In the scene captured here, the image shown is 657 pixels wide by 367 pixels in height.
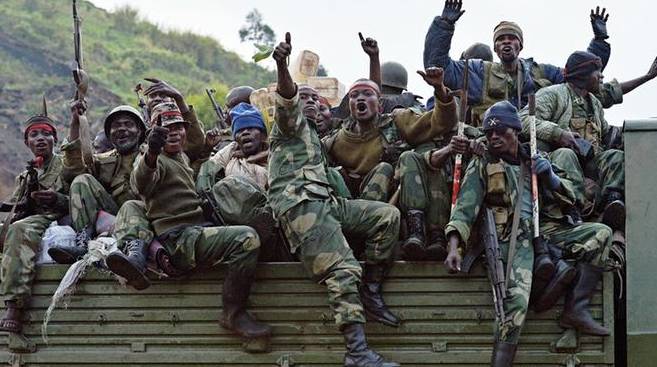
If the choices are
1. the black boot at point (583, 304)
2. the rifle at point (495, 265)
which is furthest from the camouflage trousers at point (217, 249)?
the black boot at point (583, 304)

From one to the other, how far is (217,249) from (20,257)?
1.09 m

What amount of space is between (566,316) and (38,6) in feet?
115

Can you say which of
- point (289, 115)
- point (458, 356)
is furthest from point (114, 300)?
point (458, 356)

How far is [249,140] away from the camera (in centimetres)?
746

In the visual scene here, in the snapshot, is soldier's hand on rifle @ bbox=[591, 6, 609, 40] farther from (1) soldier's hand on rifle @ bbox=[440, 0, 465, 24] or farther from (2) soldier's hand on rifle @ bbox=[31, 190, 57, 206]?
(2) soldier's hand on rifle @ bbox=[31, 190, 57, 206]

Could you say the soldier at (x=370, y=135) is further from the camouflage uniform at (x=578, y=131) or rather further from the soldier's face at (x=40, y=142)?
the soldier's face at (x=40, y=142)

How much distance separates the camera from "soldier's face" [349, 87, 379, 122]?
23.9 feet

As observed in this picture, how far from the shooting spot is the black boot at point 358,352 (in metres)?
6.23

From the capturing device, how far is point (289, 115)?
6742 millimetres

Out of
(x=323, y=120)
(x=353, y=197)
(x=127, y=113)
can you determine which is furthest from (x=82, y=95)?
(x=353, y=197)

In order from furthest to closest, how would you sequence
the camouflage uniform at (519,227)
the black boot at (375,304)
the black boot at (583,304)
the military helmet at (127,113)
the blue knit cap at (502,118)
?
1. the military helmet at (127,113)
2. the blue knit cap at (502,118)
3. the black boot at (375,304)
4. the camouflage uniform at (519,227)
5. the black boot at (583,304)

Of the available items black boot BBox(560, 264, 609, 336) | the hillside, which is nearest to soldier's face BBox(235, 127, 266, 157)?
black boot BBox(560, 264, 609, 336)

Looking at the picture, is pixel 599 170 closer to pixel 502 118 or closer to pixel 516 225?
pixel 502 118

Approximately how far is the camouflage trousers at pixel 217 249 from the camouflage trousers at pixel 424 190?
0.82 metres
